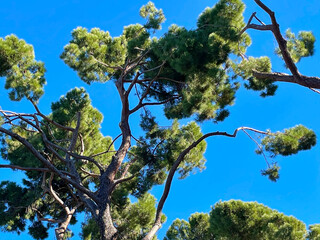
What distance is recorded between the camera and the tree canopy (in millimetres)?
4684

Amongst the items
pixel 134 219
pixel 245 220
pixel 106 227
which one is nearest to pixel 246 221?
pixel 245 220

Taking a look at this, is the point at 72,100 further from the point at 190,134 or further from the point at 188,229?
the point at 188,229

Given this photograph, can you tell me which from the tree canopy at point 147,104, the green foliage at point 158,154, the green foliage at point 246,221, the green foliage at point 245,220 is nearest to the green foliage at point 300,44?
the tree canopy at point 147,104

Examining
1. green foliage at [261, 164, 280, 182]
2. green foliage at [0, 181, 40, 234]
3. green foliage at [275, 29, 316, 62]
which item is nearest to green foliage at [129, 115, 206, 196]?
green foliage at [261, 164, 280, 182]

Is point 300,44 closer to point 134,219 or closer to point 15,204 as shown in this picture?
point 134,219

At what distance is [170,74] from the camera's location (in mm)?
5723

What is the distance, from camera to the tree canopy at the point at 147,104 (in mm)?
4684

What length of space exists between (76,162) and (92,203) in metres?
2.03

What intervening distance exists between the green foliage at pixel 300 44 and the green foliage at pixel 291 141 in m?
1.03

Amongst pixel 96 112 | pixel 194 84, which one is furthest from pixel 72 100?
pixel 194 84

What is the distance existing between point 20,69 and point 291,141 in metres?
4.28

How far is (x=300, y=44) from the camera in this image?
4414 mm

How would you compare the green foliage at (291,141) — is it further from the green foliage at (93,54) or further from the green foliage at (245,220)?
the green foliage at (93,54)

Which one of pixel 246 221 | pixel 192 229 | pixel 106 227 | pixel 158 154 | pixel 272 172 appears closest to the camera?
pixel 106 227
